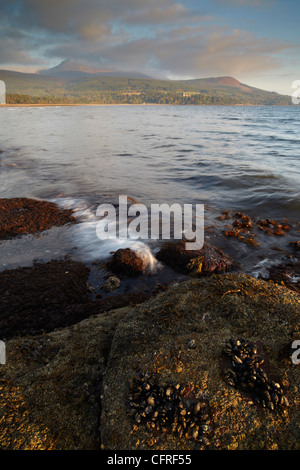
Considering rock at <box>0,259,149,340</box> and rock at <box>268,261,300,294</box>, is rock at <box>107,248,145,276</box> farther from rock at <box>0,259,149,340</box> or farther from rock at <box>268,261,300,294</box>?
rock at <box>268,261,300,294</box>

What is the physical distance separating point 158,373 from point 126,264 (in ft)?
14.3

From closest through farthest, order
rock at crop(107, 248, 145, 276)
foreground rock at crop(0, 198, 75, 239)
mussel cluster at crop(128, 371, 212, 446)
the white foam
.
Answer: mussel cluster at crop(128, 371, 212, 446)
rock at crop(107, 248, 145, 276)
the white foam
foreground rock at crop(0, 198, 75, 239)

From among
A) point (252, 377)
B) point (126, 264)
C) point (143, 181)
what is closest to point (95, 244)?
point (126, 264)

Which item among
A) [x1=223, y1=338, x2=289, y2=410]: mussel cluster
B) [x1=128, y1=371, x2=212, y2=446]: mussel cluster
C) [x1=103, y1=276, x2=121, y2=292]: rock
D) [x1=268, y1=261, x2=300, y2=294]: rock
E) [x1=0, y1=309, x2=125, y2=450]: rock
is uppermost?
[x1=223, y1=338, x2=289, y2=410]: mussel cluster

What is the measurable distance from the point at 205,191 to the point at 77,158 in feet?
44.8

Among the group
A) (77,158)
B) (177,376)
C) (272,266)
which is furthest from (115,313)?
(77,158)

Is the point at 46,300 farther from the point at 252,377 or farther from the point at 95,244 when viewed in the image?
the point at 252,377

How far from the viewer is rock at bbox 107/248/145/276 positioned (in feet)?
23.8

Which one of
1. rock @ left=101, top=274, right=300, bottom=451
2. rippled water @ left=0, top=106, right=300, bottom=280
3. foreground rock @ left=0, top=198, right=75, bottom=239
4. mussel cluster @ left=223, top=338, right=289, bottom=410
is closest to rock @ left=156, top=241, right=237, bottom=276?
rippled water @ left=0, top=106, right=300, bottom=280

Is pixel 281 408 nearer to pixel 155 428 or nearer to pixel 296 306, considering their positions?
pixel 155 428

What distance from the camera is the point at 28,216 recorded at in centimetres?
1055

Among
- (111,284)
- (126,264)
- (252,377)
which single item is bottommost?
(111,284)

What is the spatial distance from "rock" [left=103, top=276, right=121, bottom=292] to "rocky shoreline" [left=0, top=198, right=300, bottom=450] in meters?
1.15

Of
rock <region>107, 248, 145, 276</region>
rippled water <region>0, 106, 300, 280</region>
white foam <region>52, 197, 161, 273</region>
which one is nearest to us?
rock <region>107, 248, 145, 276</region>
